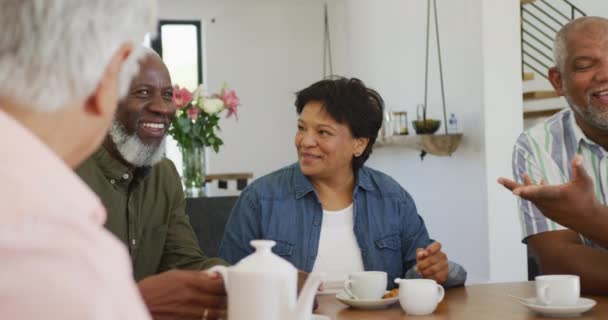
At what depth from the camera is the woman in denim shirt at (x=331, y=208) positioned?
258 cm

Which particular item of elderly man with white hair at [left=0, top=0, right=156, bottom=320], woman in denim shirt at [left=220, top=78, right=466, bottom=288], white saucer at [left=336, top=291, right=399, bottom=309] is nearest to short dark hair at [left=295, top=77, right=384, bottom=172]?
woman in denim shirt at [left=220, top=78, right=466, bottom=288]

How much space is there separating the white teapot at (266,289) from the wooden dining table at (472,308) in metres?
0.49

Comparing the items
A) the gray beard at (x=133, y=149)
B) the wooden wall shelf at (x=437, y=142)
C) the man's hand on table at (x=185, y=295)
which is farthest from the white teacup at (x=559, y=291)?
the wooden wall shelf at (x=437, y=142)

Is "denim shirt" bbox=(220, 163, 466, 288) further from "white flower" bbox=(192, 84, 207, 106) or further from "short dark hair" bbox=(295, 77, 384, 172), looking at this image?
"white flower" bbox=(192, 84, 207, 106)

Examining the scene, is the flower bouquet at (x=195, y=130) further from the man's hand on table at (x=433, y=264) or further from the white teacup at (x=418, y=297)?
the white teacup at (x=418, y=297)

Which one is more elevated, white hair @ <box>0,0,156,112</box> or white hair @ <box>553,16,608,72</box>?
white hair @ <box>553,16,608,72</box>

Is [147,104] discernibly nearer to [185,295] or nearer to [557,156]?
[185,295]

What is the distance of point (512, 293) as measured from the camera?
2.12m

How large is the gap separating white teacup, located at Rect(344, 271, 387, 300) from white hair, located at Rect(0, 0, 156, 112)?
4.20ft

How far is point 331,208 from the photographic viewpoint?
268 centimetres

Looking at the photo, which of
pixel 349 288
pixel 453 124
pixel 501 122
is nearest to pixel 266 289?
pixel 349 288

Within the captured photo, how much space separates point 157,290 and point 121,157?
90 cm

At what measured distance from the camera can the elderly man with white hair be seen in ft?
2.21

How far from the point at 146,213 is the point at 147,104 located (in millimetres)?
316
